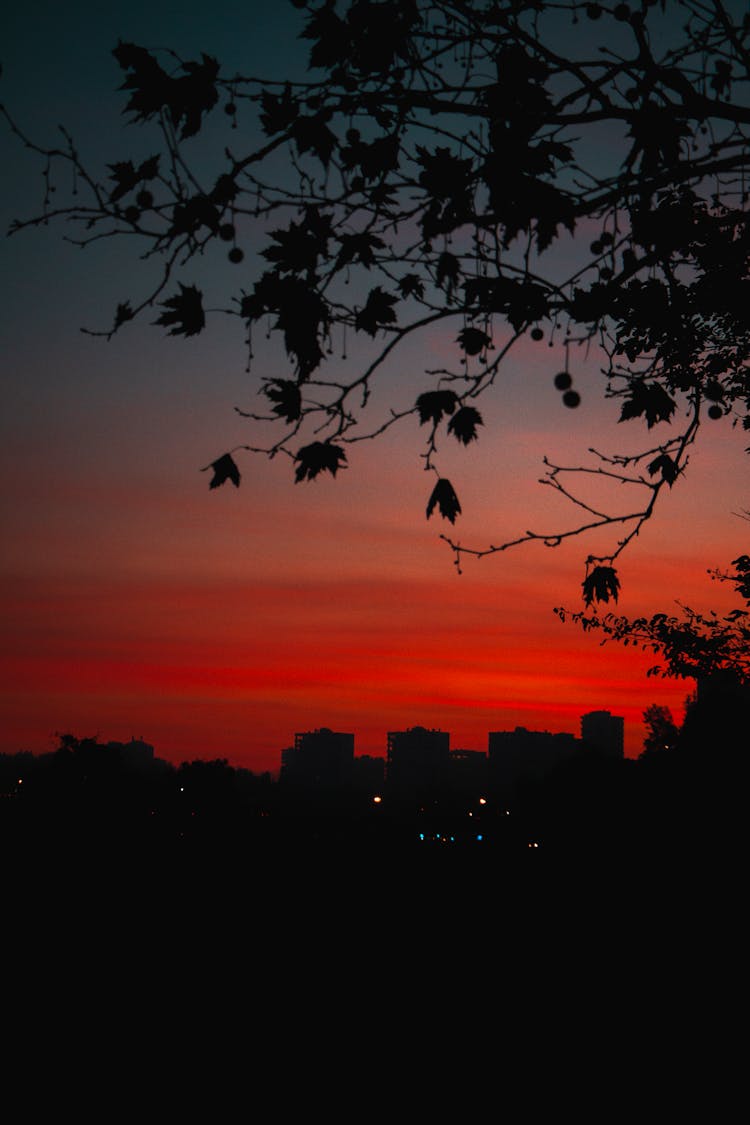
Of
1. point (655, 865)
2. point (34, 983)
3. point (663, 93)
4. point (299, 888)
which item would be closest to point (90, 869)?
point (299, 888)

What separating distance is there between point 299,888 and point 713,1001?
10.1m

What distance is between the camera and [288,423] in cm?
475

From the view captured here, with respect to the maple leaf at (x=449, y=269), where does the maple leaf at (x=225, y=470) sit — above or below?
below

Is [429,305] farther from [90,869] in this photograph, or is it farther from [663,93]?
[90,869]

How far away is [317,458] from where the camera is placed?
15.7 feet

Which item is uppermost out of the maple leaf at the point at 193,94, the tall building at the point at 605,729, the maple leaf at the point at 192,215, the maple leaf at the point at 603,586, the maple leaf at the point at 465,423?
the tall building at the point at 605,729

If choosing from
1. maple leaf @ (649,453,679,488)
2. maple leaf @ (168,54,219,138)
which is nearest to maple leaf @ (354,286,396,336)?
maple leaf @ (168,54,219,138)

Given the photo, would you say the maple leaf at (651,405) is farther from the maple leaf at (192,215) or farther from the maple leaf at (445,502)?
the maple leaf at (192,215)

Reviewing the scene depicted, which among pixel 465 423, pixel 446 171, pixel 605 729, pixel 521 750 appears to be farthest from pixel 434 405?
pixel 521 750

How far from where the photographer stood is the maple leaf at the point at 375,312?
4.99 meters

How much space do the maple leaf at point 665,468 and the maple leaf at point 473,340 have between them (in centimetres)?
137

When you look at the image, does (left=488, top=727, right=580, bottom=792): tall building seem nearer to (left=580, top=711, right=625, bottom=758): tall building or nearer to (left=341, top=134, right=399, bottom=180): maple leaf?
(left=580, top=711, right=625, bottom=758): tall building

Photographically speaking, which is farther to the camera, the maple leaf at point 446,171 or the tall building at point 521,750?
the tall building at point 521,750

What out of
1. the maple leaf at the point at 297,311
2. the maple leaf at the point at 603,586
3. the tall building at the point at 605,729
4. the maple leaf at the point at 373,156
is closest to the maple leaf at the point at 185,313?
the maple leaf at the point at 297,311
